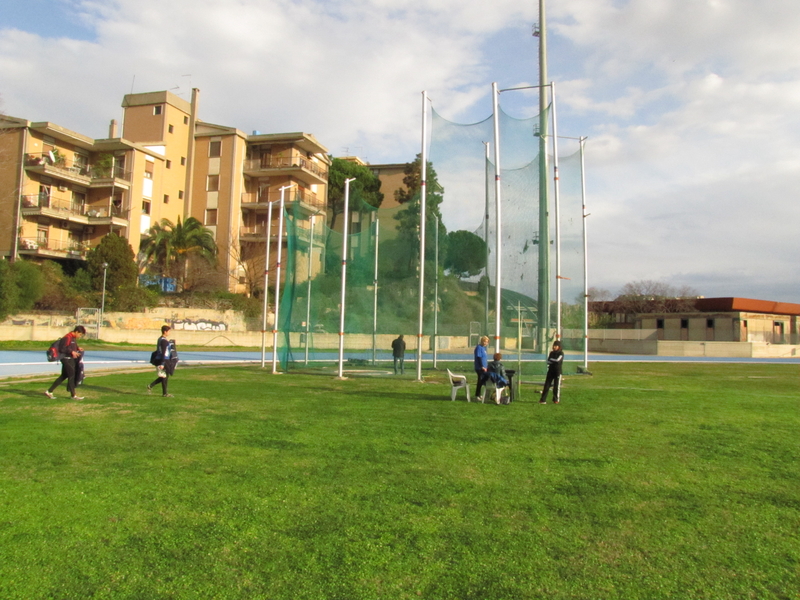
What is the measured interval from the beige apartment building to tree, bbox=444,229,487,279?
25579 mm

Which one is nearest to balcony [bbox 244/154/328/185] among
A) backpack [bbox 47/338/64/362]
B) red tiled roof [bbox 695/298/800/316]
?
red tiled roof [bbox 695/298/800/316]

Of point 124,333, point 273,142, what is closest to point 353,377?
point 124,333

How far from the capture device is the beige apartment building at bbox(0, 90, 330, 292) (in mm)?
40312

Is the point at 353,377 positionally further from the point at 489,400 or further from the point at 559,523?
the point at 559,523

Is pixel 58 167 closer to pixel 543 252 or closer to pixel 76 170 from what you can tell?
pixel 76 170

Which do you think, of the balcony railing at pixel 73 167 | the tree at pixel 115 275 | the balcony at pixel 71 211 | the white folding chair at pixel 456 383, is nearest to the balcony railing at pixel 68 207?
the balcony at pixel 71 211

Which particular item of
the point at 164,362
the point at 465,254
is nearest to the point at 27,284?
the point at 164,362

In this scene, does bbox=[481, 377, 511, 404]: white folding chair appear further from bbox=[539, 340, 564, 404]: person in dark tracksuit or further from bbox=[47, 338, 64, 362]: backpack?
bbox=[47, 338, 64, 362]: backpack

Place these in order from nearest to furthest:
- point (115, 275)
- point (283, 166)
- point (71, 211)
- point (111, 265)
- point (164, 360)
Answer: point (164, 360) → point (111, 265) → point (115, 275) → point (71, 211) → point (283, 166)

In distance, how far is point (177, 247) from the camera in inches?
1663

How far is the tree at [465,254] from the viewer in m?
16.8

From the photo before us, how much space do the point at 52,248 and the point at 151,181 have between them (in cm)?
938

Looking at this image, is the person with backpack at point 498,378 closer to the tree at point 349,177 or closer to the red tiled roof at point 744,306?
the tree at point 349,177

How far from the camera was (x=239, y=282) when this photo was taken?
158 ft
